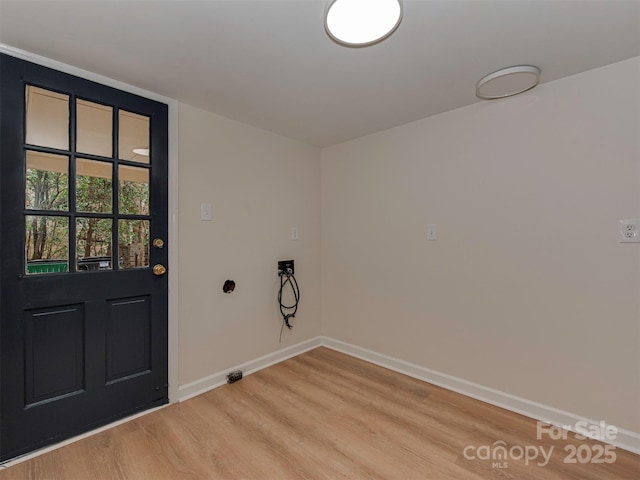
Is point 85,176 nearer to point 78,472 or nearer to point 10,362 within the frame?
point 10,362

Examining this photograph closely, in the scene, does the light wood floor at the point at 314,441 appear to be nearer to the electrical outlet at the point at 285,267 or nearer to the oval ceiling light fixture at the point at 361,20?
the electrical outlet at the point at 285,267

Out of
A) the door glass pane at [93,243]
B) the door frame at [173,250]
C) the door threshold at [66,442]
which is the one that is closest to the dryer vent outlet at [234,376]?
the door frame at [173,250]

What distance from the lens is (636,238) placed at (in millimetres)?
1624

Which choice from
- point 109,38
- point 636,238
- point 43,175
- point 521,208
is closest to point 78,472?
point 43,175

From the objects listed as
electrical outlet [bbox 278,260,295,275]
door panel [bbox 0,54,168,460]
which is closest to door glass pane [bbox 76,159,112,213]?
door panel [bbox 0,54,168,460]

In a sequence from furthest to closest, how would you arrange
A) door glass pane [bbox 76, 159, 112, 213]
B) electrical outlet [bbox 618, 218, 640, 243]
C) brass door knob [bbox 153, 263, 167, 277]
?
brass door knob [bbox 153, 263, 167, 277], door glass pane [bbox 76, 159, 112, 213], electrical outlet [bbox 618, 218, 640, 243]

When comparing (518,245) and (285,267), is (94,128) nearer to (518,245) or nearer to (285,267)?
(285,267)

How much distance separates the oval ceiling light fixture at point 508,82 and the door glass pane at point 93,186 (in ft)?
8.00

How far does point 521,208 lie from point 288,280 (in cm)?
202

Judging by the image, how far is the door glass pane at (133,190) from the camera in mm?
1940

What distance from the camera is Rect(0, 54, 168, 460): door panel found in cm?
157

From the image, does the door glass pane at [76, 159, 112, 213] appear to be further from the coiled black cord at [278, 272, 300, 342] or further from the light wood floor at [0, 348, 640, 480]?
the coiled black cord at [278, 272, 300, 342]

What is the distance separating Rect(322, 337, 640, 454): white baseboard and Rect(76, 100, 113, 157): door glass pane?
2.65 meters

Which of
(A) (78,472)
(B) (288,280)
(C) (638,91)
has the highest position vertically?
(C) (638,91)
